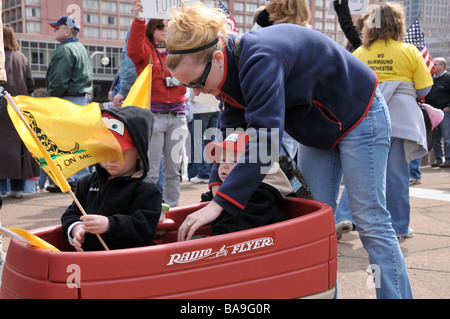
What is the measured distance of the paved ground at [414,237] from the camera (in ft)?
9.86

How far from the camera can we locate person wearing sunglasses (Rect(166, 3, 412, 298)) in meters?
1.89

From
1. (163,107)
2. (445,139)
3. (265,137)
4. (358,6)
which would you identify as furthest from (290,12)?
(445,139)

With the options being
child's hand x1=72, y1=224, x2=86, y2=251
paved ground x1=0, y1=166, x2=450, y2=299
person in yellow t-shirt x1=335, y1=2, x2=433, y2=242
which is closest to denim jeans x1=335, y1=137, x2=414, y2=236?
person in yellow t-shirt x1=335, y1=2, x2=433, y2=242

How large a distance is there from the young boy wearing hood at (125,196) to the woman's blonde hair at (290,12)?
1763 mm

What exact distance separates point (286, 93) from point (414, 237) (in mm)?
2573

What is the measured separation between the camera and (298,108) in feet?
7.28

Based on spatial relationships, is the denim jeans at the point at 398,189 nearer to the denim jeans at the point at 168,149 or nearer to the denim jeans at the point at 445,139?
the denim jeans at the point at 168,149

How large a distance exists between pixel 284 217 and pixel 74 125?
3.41 feet

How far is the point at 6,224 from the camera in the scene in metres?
4.62

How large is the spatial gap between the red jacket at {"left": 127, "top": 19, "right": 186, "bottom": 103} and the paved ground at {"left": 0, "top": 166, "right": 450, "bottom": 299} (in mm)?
1496

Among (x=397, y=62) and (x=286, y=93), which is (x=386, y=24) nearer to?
(x=397, y=62)

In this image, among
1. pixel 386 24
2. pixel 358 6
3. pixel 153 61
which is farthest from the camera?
pixel 358 6

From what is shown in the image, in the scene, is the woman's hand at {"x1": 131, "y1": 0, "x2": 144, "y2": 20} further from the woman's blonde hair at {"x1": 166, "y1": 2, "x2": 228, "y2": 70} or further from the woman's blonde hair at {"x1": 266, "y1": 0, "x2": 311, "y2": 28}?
the woman's blonde hair at {"x1": 166, "y1": 2, "x2": 228, "y2": 70}

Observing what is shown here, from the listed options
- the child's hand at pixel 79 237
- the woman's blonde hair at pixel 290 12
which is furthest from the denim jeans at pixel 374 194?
the woman's blonde hair at pixel 290 12
